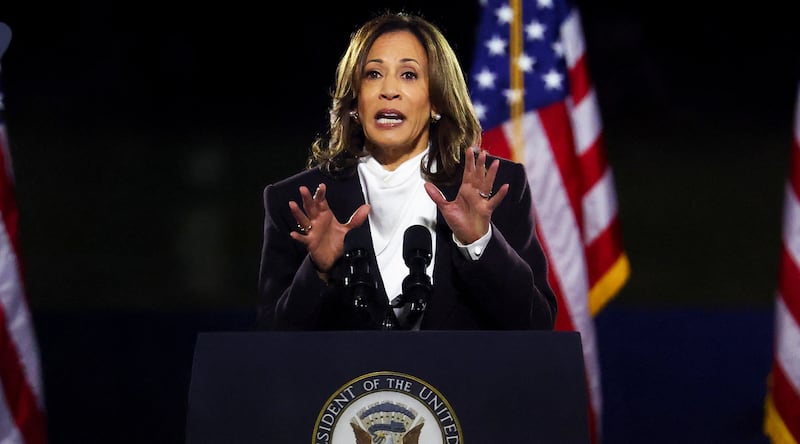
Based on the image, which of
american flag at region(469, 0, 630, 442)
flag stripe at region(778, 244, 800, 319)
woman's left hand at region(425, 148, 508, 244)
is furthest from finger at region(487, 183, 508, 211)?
flag stripe at region(778, 244, 800, 319)

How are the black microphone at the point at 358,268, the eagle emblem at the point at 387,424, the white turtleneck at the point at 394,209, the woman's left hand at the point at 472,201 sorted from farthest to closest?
the white turtleneck at the point at 394,209 → the woman's left hand at the point at 472,201 → the black microphone at the point at 358,268 → the eagle emblem at the point at 387,424

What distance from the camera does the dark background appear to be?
4832mm

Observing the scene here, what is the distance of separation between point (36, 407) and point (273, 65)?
2.52m

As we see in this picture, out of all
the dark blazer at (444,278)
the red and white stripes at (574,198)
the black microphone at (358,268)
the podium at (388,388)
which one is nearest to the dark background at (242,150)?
the red and white stripes at (574,198)

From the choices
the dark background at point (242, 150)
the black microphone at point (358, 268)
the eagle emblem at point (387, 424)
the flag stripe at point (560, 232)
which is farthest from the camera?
the dark background at point (242, 150)

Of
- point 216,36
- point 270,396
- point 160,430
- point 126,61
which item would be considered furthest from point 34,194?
point 270,396

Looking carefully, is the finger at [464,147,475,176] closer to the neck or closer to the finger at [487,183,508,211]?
the finger at [487,183,508,211]

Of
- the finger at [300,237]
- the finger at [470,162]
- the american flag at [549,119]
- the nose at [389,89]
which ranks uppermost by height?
the american flag at [549,119]

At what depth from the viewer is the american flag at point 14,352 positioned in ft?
8.65

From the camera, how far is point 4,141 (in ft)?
8.91

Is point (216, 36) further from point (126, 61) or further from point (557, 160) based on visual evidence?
point (557, 160)

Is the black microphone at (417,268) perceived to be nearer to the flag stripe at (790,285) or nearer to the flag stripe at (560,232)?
the flag stripe at (560,232)

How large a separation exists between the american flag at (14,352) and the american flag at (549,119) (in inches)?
54.7

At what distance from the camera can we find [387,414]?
1336 millimetres
